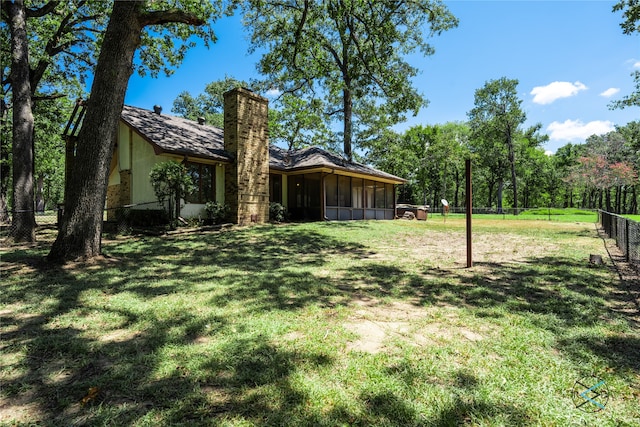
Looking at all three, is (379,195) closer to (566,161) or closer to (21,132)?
(21,132)

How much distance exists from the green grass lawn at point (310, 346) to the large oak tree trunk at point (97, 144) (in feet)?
1.87

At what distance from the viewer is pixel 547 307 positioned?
382 centimetres

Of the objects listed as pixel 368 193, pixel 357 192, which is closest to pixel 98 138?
pixel 357 192

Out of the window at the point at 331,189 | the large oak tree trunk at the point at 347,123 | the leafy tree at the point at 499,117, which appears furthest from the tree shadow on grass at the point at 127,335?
the leafy tree at the point at 499,117

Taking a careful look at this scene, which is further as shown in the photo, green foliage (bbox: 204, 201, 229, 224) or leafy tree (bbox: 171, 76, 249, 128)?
leafy tree (bbox: 171, 76, 249, 128)

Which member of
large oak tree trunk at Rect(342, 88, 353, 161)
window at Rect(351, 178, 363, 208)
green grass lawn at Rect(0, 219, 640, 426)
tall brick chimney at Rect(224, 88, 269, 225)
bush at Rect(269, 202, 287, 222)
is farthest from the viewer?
large oak tree trunk at Rect(342, 88, 353, 161)

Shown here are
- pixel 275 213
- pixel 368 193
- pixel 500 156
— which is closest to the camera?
pixel 275 213

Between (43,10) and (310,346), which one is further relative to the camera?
(43,10)

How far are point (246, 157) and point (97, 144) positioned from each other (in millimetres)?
8128

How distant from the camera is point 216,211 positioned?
41.1ft

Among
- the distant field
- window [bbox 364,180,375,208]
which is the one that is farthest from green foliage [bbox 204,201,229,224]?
the distant field

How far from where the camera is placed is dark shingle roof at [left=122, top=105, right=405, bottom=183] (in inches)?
480

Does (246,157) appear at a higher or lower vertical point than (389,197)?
higher

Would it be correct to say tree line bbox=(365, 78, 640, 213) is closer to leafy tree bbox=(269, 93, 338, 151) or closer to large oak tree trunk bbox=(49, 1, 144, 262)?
leafy tree bbox=(269, 93, 338, 151)
